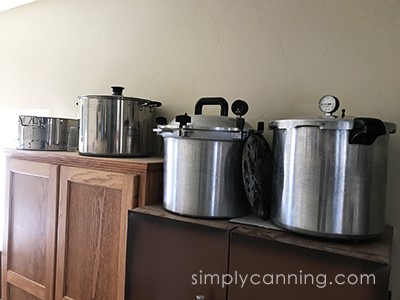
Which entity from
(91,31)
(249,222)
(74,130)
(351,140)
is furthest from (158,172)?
(91,31)

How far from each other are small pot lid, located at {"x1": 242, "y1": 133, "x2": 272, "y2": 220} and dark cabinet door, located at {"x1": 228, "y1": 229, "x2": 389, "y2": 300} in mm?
138

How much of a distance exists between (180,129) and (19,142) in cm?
111

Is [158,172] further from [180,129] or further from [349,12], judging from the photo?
[349,12]

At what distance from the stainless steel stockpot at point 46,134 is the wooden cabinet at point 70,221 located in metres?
0.13

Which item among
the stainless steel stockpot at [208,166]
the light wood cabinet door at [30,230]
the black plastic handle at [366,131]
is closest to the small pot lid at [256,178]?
the stainless steel stockpot at [208,166]

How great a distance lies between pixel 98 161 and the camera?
1.26 meters

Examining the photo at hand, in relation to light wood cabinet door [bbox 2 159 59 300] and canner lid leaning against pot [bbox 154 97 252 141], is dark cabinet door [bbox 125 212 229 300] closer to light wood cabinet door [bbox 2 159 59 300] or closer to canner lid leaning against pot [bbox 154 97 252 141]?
canner lid leaning against pot [bbox 154 97 252 141]

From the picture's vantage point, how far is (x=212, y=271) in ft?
3.03

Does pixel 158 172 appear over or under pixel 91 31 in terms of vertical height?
under

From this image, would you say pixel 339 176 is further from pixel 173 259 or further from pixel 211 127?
pixel 173 259

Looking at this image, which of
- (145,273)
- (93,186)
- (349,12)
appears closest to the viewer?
(145,273)

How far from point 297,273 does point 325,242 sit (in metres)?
0.11

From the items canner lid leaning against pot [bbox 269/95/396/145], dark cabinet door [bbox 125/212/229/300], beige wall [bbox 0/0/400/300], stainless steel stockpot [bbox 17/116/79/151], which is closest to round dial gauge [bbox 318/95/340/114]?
canner lid leaning against pot [bbox 269/95/396/145]

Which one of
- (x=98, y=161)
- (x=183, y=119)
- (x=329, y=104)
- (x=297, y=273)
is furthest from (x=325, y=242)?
(x=98, y=161)
